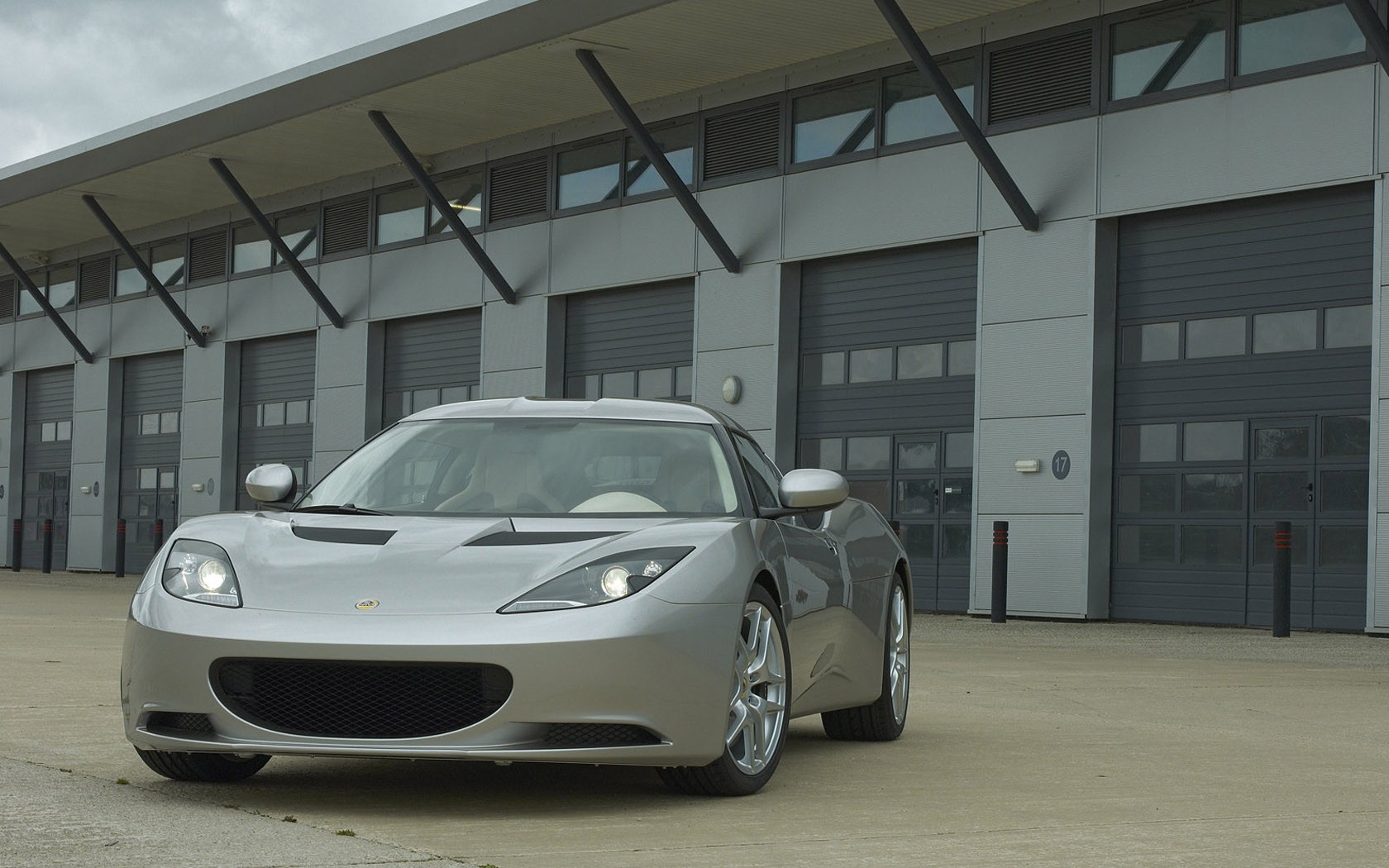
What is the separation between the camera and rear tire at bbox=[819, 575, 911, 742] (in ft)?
23.6

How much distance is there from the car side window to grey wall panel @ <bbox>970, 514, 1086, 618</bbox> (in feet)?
42.9

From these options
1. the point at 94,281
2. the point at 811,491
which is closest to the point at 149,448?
the point at 94,281

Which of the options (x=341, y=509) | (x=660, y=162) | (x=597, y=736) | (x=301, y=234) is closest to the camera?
(x=597, y=736)

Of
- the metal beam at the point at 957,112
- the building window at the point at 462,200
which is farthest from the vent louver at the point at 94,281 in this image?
the metal beam at the point at 957,112

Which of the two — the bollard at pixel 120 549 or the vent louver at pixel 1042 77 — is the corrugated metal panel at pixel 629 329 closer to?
the vent louver at pixel 1042 77

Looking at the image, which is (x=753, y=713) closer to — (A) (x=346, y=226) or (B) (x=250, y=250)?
(A) (x=346, y=226)

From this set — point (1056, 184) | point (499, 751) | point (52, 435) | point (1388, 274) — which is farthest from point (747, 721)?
point (52, 435)

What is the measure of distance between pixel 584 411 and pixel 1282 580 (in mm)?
11509

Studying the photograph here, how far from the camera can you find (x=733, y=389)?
23.7 m

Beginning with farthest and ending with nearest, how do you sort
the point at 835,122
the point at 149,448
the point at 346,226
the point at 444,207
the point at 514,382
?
the point at 149,448 < the point at 346,226 < the point at 444,207 < the point at 514,382 < the point at 835,122

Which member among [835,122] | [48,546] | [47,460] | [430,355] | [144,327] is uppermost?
[835,122]

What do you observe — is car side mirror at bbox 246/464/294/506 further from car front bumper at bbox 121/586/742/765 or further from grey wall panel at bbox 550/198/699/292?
grey wall panel at bbox 550/198/699/292

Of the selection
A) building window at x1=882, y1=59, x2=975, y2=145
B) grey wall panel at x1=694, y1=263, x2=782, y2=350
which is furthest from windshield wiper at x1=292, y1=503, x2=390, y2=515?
grey wall panel at x1=694, y1=263, x2=782, y2=350

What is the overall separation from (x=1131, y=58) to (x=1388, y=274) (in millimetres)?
4030
